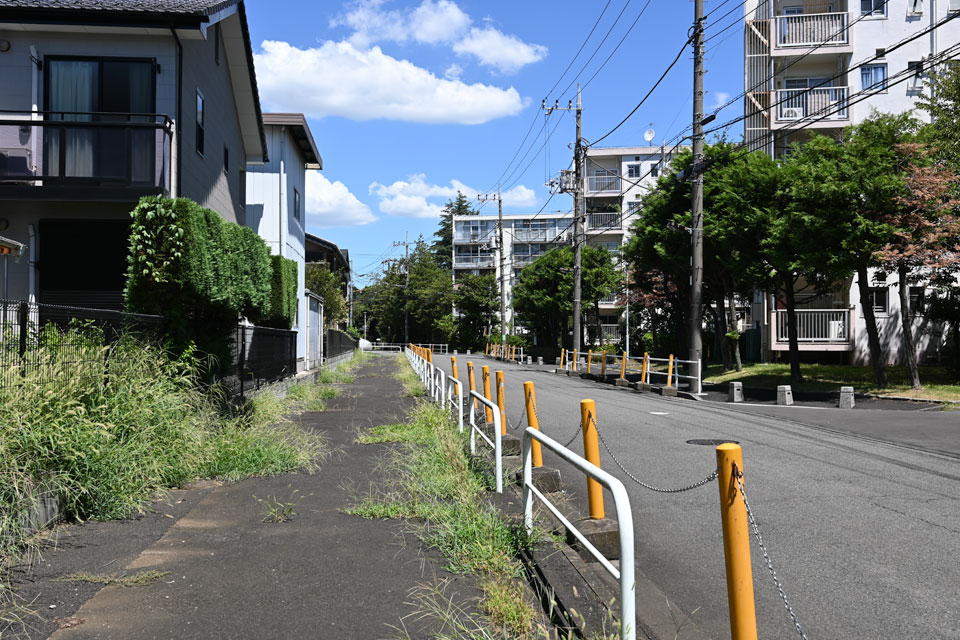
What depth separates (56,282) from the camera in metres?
14.2

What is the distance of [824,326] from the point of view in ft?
103

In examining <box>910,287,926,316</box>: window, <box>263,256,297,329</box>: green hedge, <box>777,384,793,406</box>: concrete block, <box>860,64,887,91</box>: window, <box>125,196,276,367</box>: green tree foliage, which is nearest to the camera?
<box>125,196,276,367</box>: green tree foliage

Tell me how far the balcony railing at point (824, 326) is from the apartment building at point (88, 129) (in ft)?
82.4

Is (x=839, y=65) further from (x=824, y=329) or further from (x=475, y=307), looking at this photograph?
(x=475, y=307)

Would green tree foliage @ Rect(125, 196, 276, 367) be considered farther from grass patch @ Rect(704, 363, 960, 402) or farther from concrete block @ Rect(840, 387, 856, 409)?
grass patch @ Rect(704, 363, 960, 402)

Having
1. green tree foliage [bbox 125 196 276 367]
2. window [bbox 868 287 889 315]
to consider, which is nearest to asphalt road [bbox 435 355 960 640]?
green tree foliage [bbox 125 196 276 367]

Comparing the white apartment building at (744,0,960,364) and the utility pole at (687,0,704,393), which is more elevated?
the white apartment building at (744,0,960,364)

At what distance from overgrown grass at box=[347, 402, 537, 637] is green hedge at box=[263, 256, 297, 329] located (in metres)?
10.8

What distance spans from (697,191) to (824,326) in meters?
11.8

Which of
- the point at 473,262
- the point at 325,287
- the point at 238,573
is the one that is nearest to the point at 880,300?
the point at 325,287

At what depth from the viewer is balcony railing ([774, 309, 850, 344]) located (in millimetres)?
31188

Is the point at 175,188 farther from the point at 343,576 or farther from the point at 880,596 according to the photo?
the point at 880,596

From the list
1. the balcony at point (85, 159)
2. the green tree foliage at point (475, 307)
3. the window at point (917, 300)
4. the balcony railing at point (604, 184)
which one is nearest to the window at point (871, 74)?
the window at point (917, 300)

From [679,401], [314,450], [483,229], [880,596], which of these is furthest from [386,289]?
[880,596]
